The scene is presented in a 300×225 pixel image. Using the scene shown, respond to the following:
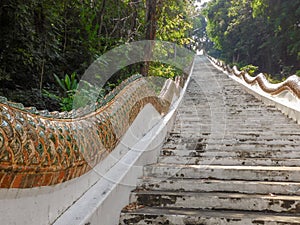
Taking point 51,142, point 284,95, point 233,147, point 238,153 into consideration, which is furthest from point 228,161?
point 284,95

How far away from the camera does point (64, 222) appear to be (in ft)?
6.03

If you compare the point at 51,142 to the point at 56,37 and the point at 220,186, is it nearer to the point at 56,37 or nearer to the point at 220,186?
the point at 220,186

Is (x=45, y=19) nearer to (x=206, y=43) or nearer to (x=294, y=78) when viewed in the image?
(x=294, y=78)

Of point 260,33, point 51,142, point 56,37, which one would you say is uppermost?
point 260,33

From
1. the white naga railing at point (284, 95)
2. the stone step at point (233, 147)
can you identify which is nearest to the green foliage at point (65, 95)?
the stone step at point (233, 147)

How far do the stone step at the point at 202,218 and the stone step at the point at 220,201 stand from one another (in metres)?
0.08

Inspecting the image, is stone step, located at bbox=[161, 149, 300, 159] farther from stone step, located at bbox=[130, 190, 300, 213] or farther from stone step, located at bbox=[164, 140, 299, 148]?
stone step, located at bbox=[130, 190, 300, 213]

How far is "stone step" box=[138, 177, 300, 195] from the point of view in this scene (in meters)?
2.85

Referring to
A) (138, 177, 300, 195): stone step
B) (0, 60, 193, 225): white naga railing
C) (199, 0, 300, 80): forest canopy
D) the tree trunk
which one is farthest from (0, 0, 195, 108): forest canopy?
(199, 0, 300, 80): forest canopy

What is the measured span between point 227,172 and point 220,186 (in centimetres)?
28

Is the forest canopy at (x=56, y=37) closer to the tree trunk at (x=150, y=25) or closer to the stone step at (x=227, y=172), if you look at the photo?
the tree trunk at (x=150, y=25)

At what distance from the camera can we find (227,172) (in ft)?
10.5


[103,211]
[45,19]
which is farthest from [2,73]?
[103,211]

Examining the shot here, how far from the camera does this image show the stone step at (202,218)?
2375 millimetres
